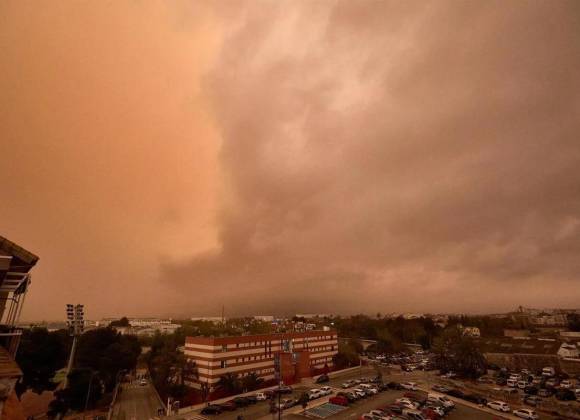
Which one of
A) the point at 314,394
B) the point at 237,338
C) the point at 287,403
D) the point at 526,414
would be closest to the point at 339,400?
the point at 314,394

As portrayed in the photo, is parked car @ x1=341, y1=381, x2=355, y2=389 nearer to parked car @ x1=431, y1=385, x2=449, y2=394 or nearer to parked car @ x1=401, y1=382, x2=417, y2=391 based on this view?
parked car @ x1=401, y1=382, x2=417, y2=391

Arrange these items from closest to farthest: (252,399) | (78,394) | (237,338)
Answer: (78,394) < (252,399) < (237,338)

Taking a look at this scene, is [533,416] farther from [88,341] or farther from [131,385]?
[88,341]

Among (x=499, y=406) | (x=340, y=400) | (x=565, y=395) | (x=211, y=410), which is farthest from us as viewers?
(x=565, y=395)

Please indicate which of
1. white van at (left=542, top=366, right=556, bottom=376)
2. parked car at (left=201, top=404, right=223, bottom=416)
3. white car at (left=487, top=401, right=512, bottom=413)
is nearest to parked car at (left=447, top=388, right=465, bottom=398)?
white car at (left=487, top=401, right=512, bottom=413)

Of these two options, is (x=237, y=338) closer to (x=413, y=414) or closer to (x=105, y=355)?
(x=105, y=355)

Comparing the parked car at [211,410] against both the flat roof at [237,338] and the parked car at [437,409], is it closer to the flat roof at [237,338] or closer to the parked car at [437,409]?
the flat roof at [237,338]

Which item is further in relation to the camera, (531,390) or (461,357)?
(461,357)
